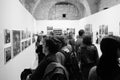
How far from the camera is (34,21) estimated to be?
1466 centimetres

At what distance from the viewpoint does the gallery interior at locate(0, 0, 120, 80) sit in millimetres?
4295

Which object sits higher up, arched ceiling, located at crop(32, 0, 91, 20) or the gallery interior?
arched ceiling, located at crop(32, 0, 91, 20)

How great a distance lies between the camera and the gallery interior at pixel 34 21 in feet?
14.1

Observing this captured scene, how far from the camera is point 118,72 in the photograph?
2.31m

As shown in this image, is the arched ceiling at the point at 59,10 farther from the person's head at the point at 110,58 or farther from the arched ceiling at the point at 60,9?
the person's head at the point at 110,58

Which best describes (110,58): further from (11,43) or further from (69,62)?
(11,43)

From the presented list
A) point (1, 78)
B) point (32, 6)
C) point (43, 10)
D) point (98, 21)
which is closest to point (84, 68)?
point (1, 78)

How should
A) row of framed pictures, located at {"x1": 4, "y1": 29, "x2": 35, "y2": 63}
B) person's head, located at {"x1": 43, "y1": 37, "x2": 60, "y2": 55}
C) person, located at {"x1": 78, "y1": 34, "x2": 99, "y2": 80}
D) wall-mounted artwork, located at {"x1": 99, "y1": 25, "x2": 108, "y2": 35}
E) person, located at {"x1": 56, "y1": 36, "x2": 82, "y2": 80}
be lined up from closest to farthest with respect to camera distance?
person's head, located at {"x1": 43, "y1": 37, "x2": 60, "y2": 55} → row of framed pictures, located at {"x1": 4, "y1": 29, "x2": 35, "y2": 63} → person, located at {"x1": 56, "y1": 36, "x2": 82, "y2": 80} → person, located at {"x1": 78, "y1": 34, "x2": 99, "y2": 80} → wall-mounted artwork, located at {"x1": 99, "y1": 25, "x2": 108, "y2": 35}

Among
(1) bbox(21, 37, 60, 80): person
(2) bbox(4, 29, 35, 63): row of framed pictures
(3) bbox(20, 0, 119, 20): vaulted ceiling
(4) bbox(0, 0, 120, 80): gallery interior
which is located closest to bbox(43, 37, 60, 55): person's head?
(1) bbox(21, 37, 60, 80): person

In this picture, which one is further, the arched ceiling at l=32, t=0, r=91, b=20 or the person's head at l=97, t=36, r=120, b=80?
the arched ceiling at l=32, t=0, r=91, b=20

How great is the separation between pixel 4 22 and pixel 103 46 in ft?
8.50

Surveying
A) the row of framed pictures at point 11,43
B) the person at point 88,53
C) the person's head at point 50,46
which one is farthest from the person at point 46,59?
the person at point 88,53

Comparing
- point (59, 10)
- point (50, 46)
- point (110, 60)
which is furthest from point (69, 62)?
point (59, 10)

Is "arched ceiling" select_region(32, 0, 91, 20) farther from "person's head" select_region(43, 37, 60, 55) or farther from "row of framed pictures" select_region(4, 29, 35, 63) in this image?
"person's head" select_region(43, 37, 60, 55)
